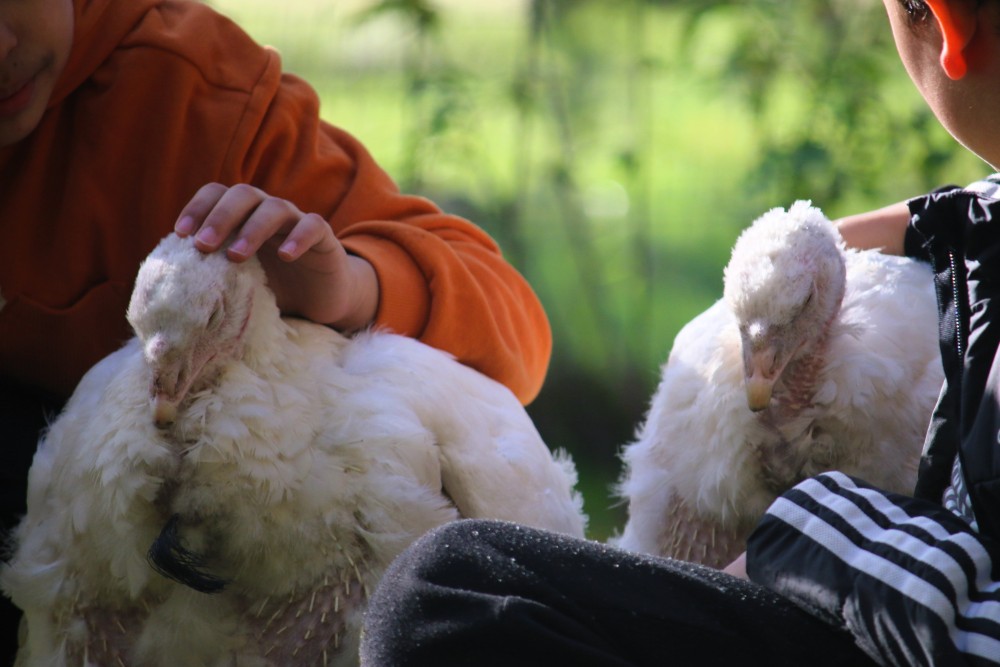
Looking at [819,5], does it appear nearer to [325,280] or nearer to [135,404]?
[325,280]

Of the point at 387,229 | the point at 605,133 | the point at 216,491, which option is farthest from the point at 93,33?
the point at 605,133

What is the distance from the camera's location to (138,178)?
191cm

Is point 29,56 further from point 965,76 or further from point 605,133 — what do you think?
point 605,133

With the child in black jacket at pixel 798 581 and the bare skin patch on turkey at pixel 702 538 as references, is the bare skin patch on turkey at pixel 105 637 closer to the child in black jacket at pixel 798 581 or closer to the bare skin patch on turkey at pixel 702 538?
the child in black jacket at pixel 798 581

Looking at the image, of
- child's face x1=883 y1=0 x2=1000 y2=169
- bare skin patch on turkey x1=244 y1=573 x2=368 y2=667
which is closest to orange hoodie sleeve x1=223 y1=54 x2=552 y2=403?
bare skin patch on turkey x1=244 y1=573 x2=368 y2=667

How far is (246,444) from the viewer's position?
1.55 meters

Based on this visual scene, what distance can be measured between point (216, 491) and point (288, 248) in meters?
0.35

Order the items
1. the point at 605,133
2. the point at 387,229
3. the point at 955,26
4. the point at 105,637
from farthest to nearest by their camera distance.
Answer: the point at 605,133, the point at 387,229, the point at 105,637, the point at 955,26

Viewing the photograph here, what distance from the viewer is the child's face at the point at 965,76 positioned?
124cm

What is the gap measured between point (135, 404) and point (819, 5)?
3.10 metres

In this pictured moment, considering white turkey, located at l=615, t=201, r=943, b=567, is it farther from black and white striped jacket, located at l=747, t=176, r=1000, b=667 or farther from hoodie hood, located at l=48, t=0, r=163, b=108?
hoodie hood, located at l=48, t=0, r=163, b=108

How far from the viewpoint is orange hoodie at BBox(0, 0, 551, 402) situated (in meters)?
1.86

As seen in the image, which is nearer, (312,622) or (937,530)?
(937,530)

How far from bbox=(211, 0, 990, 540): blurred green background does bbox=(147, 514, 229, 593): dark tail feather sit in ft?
7.04
